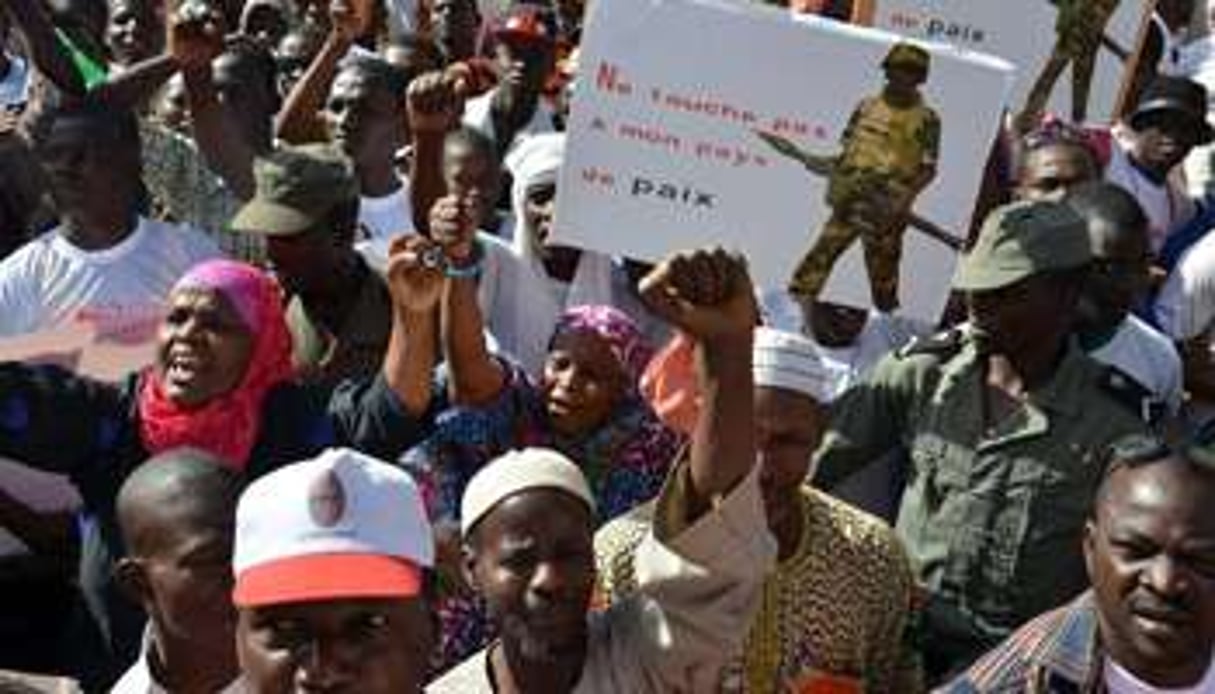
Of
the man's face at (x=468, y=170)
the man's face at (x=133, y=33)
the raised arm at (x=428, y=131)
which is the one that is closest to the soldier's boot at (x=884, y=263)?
the raised arm at (x=428, y=131)

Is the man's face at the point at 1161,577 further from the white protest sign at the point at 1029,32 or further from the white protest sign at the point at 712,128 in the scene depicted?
the white protest sign at the point at 1029,32

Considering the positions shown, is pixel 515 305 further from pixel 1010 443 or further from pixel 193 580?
pixel 193 580

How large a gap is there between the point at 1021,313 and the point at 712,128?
0.82 metres

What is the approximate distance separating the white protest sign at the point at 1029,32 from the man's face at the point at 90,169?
74.5 inches

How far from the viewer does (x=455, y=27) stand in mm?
8734

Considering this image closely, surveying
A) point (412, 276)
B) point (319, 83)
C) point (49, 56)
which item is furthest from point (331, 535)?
point (319, 83)

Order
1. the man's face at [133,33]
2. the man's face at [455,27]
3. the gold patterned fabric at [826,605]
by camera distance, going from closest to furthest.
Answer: the gold patterned fabric at [826,605] → the man's face at [133,33] → the man's face at [455,27]

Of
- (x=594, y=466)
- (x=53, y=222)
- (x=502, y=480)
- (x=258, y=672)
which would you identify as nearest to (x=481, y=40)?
(x=53, y=222)

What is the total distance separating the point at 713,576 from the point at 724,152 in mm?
1694

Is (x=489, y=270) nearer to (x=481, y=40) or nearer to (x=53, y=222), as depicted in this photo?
(x=53, y=222)

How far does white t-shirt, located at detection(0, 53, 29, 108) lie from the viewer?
764cm

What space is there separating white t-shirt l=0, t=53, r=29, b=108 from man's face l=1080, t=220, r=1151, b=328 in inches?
153

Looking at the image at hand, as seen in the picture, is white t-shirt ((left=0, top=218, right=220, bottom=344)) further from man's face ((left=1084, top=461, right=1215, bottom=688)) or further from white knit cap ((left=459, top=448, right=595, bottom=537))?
man's face ((left=1084, top=461, right=1215, bottom=688))

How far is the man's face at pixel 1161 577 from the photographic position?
10.4 feet
